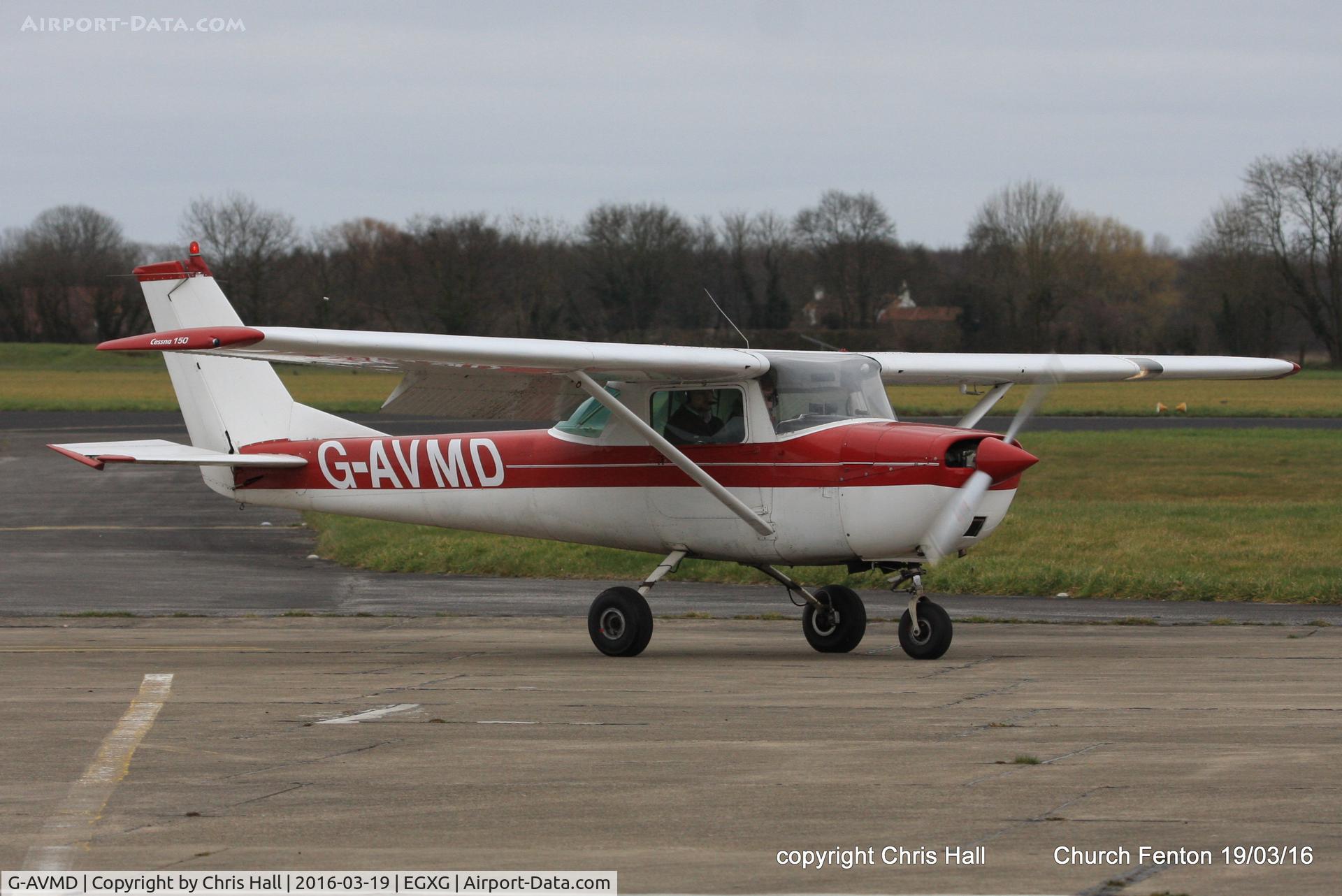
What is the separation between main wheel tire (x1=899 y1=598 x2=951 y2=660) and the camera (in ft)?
37.8

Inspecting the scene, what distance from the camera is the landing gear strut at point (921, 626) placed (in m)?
11.5

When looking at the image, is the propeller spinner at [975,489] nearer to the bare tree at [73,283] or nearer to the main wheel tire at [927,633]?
the main wheel tire at [927,633]

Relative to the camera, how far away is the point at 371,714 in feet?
30.1

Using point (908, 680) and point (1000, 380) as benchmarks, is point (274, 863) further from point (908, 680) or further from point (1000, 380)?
point (1000, 380)

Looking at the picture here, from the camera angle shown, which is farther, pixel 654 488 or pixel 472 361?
pixel 654 488

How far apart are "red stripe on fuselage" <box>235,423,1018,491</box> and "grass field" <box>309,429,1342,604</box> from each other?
5.78 meters

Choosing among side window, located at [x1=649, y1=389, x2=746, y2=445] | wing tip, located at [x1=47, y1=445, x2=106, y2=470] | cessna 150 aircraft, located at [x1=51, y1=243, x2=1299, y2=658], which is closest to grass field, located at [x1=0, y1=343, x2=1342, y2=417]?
cessna 150 aircraft, located at [x1=51, y1=243, x2=1299, y2=658]

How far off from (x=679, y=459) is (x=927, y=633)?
231cm

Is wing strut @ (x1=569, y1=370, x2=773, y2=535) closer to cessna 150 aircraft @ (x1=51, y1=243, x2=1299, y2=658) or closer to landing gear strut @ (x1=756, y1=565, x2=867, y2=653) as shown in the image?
cessna 150 aircraft @ (x1=51, y1=243, x2=1299, y2=658)

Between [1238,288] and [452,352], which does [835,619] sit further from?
[1238,288]

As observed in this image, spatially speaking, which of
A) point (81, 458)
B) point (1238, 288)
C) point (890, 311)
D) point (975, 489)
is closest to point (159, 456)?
point (81, 458)

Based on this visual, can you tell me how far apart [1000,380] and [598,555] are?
302 inches

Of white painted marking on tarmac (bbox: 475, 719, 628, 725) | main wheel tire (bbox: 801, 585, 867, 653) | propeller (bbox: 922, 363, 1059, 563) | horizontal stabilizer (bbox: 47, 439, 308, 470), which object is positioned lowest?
main wheel tire (bbox: 801, 585, 867, 653)

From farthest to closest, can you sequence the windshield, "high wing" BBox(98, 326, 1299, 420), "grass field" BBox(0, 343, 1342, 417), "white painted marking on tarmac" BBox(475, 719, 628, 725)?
"grass field" BBox(0, 343, 1342, 417) → the windshield → "high wing" BBox(98, 326, 1299, 420) → "white painted marking on tarmac" BBox(475, 719, 628, 725)
